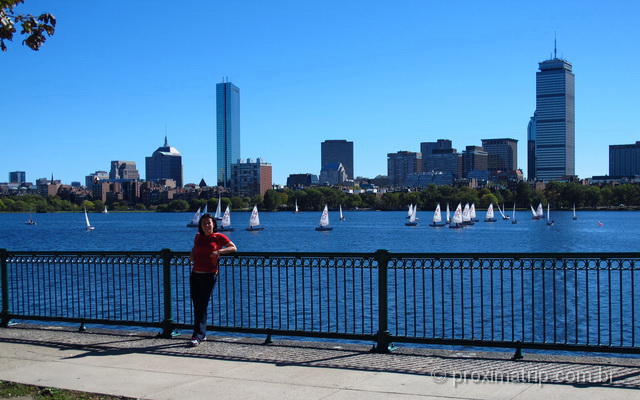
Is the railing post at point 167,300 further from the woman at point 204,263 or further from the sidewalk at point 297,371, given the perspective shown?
the woman at point 204,263

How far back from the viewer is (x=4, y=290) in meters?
13.1

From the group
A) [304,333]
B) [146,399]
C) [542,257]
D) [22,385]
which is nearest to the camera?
[146,399]

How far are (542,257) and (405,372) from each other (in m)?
2.41

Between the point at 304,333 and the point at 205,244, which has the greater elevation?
the point at 205,244

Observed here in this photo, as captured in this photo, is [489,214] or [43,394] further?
[489,214]

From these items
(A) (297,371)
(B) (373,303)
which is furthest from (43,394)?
(B) (373,303)

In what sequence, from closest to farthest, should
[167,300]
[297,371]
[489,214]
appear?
[297,371], [167,300], [489,214]

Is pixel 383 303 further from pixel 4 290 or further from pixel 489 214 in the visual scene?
pixel 489 214

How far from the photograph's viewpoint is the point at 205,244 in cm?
1098

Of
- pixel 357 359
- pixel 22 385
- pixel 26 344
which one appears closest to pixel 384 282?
pixel 357 359

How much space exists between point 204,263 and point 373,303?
648 inches

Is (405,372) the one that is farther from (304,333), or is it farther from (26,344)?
(26,344)

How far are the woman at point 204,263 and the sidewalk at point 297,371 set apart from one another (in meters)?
0.49

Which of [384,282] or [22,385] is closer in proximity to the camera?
[22,385]
